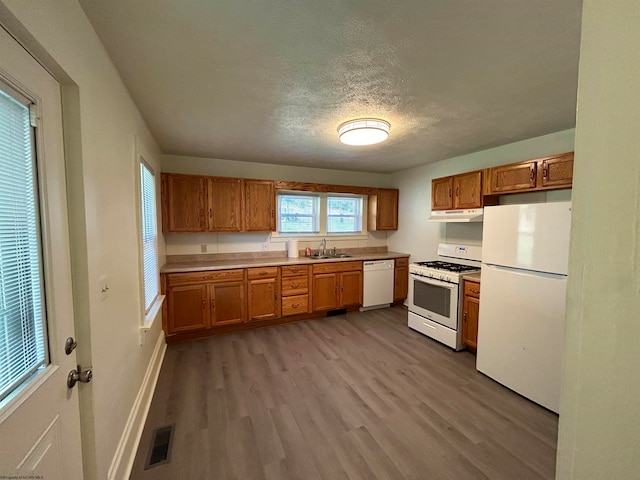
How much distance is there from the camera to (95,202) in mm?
1363

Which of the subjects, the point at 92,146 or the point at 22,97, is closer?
the point at 22,97

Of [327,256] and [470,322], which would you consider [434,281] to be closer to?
[470,322]

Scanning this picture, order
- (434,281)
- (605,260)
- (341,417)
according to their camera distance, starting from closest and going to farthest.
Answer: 1. (605,260)
2. (341,417)
3. (434,281)

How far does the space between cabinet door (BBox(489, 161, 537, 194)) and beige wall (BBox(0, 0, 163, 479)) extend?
3.63 metres

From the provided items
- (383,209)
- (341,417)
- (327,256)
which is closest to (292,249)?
(327,256)

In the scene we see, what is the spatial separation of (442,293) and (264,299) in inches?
93.4

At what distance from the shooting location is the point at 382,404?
7.55 ft

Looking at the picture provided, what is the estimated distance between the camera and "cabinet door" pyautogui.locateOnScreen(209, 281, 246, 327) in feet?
11.8

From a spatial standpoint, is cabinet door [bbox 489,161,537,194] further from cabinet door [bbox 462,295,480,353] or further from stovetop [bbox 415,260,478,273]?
cabinet door [bbox 462,295,480,353]

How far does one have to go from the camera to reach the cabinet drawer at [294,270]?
4.02 m

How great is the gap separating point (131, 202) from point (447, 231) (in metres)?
3.98

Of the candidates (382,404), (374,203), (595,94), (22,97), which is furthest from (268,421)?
(374,203)

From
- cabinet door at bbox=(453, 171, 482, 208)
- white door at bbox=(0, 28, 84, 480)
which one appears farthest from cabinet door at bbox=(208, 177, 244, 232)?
cabinet door at bbox=(453, 171, 482, 208)

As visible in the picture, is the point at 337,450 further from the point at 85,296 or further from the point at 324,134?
the point at 324,134
